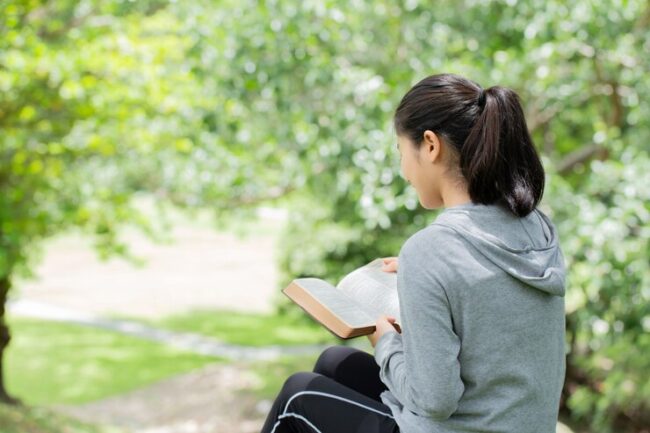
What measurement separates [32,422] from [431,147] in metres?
4.87

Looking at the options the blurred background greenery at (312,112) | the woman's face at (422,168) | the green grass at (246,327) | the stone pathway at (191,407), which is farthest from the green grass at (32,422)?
the green grass at (246,327)

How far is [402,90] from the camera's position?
4746 mm

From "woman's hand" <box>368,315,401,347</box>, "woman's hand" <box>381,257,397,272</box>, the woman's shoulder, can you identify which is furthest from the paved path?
the woman's shoulder

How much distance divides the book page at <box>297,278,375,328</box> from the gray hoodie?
0.09 metres

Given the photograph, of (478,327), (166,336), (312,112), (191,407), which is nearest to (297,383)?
(478,327)

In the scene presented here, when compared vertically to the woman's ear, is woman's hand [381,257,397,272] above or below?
below

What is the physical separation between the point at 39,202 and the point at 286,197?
2.53m

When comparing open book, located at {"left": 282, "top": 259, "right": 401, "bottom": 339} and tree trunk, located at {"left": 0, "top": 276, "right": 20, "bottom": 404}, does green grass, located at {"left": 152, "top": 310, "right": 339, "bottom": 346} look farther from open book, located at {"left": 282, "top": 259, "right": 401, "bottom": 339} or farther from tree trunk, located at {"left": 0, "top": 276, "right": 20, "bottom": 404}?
open book, located at {"left": 282, "top": 259, "right": 401, "bottom": 339}

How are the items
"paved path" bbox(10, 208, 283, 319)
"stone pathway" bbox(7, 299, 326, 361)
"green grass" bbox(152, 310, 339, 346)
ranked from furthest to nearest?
1. "paved path" bbox(10, 208, 283, 319)
2. "green grass" bbox(152, 310, 339, 346)
3. "stone pathway" bbox(7, 299, 326, 361)

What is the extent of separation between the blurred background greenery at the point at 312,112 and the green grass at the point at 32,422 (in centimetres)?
17

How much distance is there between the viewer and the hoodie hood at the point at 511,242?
1547mm

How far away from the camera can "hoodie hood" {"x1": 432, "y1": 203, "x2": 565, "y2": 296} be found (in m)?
1.55

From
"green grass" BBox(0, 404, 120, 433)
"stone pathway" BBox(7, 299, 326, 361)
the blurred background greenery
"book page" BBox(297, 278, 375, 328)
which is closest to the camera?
"book page" BBox(297, 278, 375, 328)

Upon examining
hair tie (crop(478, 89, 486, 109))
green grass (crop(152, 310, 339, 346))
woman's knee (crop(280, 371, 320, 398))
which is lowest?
green grass (crop(152, 310, 339, 346))
